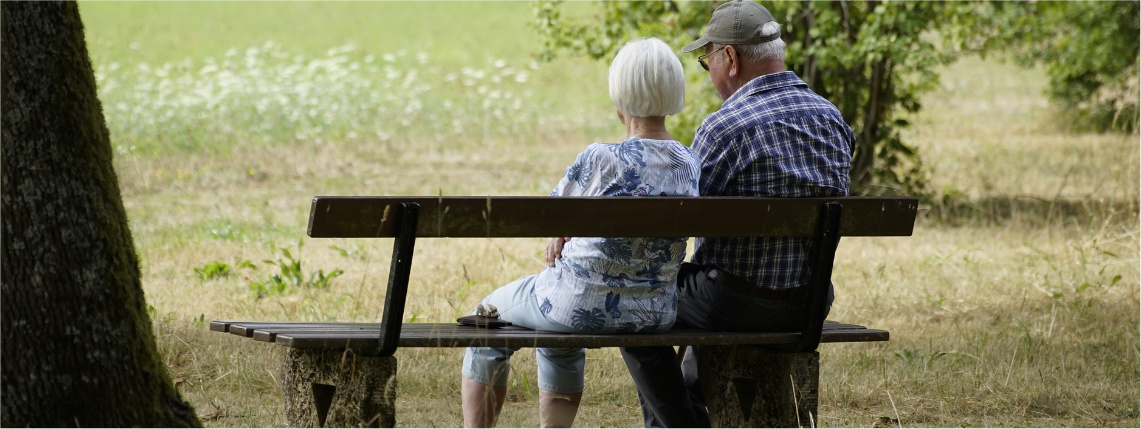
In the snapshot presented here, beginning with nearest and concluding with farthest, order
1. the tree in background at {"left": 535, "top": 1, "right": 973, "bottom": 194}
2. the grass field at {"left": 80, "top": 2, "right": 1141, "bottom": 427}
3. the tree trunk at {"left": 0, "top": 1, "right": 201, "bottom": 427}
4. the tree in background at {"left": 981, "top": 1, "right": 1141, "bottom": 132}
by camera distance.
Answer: the tree trunk at {"left": 0, "top": 1, "right": 201, "bottom": 427}
the grass field at {"left": 80, "top": 2, "right": 1141, "bottom": 427}
the tree in background at {"left": 535, "top": 1, "right": 973, "bottom": 194}
the tree in background at {"left": 981, "top": 1, "right": 1141, "bottom": 132}

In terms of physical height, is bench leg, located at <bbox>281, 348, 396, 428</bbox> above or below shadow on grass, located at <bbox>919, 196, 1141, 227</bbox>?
below

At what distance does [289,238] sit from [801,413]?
6.02m

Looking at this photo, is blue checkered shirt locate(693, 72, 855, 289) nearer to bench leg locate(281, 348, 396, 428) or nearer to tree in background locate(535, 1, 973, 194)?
bench leg locate(281, 348, 396, 428)

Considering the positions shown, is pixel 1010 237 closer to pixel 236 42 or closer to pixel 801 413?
pixel 801 413

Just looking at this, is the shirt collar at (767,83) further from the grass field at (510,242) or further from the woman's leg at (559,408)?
the grass field at (510,242)

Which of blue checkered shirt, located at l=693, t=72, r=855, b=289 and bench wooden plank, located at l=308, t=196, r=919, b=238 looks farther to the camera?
blue checkered shirt, located at l=693, t=72, r=855, b=289

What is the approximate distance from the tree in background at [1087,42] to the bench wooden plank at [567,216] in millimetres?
6803

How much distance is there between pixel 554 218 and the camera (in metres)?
3.34

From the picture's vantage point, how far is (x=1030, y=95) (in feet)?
77.5

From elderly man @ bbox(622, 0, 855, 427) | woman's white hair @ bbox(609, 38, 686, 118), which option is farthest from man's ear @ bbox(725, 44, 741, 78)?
woman's white hair @ bbox(609, 38, 686, 118)

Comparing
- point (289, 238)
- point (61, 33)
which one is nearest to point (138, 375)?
point (61, 33)

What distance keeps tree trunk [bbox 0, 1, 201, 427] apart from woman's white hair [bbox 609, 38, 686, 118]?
5.04ft

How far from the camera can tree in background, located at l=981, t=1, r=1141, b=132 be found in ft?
38.1

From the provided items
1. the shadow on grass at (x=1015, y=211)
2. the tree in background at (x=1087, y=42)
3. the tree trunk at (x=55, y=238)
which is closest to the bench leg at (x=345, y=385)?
the tree trunk at (x=55, y=238)
